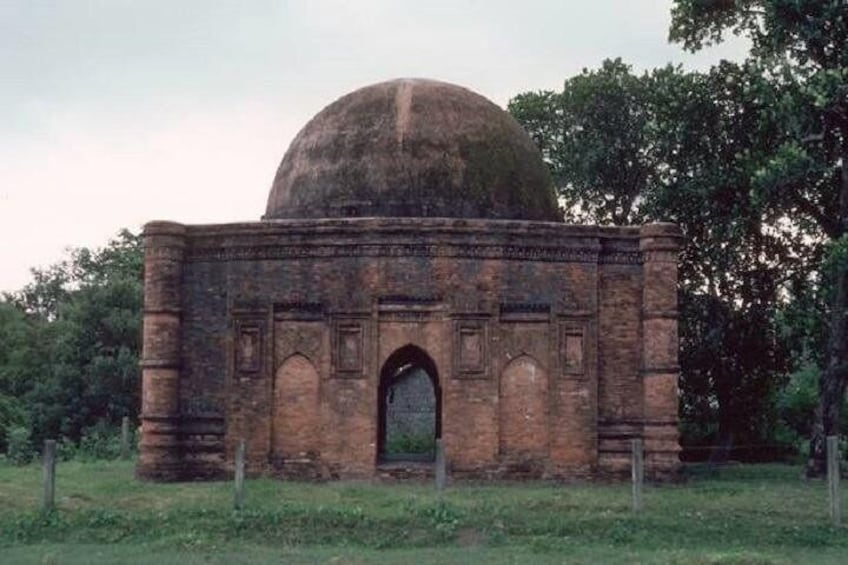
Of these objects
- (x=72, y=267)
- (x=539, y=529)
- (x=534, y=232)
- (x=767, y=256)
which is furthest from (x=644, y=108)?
(x=72, y=267)

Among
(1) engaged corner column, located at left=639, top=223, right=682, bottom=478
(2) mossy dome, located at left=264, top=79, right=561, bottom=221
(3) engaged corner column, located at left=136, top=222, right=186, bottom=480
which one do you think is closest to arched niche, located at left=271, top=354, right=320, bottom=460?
(3) engaged corner column, located at left=136, top=222, right=186, bottom=480

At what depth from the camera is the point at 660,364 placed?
50.3ft

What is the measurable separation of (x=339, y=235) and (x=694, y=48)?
7.72 metres

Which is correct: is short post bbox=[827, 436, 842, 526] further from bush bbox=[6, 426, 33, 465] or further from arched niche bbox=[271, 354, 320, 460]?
bush bbox=[6, 426, 33, 465]

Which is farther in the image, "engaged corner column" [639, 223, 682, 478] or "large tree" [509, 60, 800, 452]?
"large tree" [509, 60, 800, 452]

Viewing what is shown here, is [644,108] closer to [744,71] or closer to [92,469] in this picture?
[744,71]

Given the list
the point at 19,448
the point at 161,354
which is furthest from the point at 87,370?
the point at 161,354

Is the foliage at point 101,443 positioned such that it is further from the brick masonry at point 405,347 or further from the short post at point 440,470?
the short post at point 440,470

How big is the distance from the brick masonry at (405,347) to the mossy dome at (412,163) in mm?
1083

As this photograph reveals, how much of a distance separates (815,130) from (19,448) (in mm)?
17834

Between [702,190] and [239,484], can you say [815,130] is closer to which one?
[702,190]

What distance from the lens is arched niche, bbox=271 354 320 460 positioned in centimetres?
1523

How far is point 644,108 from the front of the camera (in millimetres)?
25312

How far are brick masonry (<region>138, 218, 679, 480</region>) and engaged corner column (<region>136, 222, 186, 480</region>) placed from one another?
2 cm
